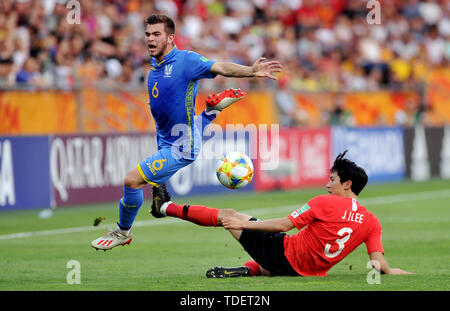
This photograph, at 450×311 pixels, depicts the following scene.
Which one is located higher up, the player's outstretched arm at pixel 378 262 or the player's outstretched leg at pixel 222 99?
the player's outstretched leg at pixel 222 99

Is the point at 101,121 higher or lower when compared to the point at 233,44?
lower

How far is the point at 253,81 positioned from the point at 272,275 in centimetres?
1396

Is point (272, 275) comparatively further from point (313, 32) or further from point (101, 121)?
point (313, 32)

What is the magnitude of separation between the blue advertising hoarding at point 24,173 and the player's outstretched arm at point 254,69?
7992 millimetres

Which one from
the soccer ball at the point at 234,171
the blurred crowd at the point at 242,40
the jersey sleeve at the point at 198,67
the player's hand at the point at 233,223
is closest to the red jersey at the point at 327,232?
the player's hand at the point at 233,223

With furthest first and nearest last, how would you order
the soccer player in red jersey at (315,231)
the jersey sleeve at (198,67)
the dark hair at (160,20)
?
the dark hair at (160,20)
the jersey sleeve at (198,67)
the soccer player in red jersey at (315,231)

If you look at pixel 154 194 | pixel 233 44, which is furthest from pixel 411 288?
pixel 233 44

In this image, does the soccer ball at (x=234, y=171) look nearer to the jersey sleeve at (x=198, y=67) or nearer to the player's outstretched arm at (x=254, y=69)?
the jersey sleeve at (x=198, y=67)

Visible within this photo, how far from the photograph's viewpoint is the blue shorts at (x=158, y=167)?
32.9ft

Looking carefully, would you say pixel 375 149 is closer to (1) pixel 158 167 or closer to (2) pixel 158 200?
(1) pixel 158 167

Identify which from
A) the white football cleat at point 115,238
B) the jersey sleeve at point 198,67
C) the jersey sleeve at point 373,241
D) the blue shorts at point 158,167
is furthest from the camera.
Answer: the white football cleat at point 115,238

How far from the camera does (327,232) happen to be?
856 cm

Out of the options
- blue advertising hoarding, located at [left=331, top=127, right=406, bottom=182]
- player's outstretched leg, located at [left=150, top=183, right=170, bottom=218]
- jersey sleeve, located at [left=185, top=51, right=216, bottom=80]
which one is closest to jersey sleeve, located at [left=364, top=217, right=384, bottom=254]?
player's outstretched leg, located at [left=150, top=183, right=170, bottom=218]

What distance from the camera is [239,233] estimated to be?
8.95 m
